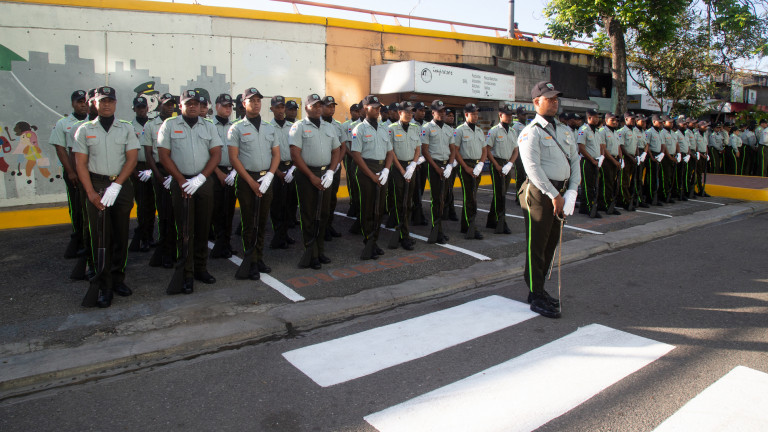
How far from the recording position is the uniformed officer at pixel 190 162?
549 cm

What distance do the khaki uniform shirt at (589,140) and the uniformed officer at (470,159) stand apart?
2991mm

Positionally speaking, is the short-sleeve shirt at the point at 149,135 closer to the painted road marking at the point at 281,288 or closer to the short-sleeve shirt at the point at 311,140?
the short-sleeve shirt at the point at 311,140

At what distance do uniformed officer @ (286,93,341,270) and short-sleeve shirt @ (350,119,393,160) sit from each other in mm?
436

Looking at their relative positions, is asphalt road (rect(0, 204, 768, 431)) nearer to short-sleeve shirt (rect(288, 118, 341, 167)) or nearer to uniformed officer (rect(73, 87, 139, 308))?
uniformed officer (rect(73, 87, 139, 308))

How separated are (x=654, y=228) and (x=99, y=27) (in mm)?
11612

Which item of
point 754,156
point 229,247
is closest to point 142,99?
point 229,247

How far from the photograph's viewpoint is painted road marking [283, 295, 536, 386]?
3943 millimetres

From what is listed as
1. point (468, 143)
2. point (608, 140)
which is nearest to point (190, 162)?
point (468, 143)

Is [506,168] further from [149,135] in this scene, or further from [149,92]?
[149,92]

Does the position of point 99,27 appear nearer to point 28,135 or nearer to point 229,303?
point 28,135

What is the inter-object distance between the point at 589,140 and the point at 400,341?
7491mm

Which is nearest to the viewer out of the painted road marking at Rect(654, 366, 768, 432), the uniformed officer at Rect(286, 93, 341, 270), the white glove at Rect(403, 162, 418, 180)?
the painted road marking at Rect(654, 366, 768, 432)

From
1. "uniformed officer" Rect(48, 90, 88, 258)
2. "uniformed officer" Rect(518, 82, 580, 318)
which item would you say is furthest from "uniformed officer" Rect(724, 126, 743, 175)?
"uniformed officer" Rect(48, 90, 88, 258)

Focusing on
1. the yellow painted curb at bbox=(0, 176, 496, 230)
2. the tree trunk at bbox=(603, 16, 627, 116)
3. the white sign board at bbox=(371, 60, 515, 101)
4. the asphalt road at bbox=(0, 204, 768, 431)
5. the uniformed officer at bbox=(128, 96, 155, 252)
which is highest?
the tree trunk at bbox=(603, 16, 627, 116)
